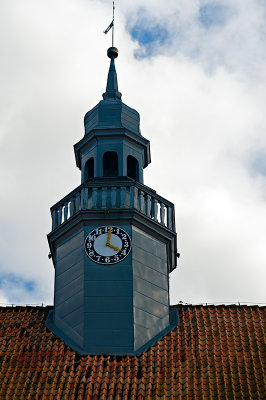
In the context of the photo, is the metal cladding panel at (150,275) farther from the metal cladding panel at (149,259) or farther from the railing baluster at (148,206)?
the railing baluster at (148,206)

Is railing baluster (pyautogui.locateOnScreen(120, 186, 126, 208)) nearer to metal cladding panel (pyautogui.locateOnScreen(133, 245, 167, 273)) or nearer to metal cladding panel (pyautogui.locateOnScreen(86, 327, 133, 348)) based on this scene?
metal cladding panel (pyautogui.locateOnScreen(133, 245, 167, 273))

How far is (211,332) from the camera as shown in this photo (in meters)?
23.3

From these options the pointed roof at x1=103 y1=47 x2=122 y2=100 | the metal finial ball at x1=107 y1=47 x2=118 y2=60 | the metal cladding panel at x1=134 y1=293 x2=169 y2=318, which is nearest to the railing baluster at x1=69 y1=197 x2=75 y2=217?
the metal cladding panel at x1=134 y1=293 x2=169 y2=318

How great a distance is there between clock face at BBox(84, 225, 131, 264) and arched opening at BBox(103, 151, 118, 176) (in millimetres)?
3732

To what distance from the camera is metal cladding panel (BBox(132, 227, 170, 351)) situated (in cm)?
2339

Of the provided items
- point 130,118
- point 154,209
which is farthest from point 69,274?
point 130,118

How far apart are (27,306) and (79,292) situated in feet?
7.04

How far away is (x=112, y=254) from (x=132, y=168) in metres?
4.36

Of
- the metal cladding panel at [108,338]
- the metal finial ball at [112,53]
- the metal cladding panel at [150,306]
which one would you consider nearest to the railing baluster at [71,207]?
the metal cladding panel at [150,306]

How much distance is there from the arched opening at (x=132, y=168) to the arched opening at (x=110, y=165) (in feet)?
1.54

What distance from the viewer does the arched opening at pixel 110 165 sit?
28281 mm

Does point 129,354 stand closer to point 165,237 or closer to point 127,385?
point 127,385

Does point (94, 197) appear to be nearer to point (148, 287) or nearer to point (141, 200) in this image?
point (141, 200)

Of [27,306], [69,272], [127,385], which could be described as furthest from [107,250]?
[127,385]
